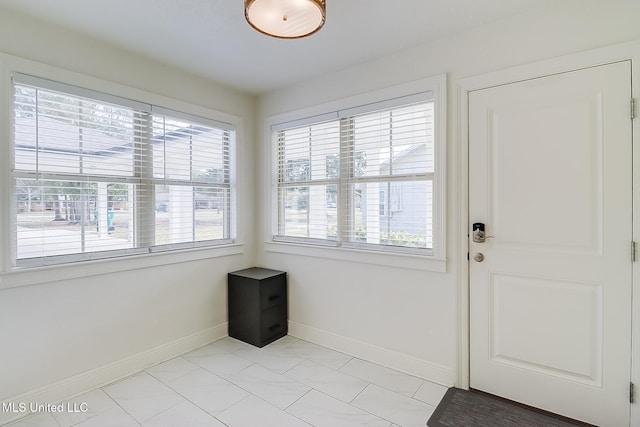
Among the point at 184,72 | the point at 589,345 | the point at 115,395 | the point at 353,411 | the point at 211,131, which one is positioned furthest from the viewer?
the point at 211,131

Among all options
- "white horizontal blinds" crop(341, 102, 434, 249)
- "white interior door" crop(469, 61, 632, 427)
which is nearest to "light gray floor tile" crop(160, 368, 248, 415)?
"white horizontal blinds" crop(341, 102, 434, 249)

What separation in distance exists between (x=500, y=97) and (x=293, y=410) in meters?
2.51

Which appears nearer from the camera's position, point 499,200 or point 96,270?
point 499,200

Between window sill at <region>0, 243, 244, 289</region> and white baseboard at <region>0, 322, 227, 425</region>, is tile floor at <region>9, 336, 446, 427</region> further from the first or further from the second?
window sill at <region>0, 243, 244, 289</region>

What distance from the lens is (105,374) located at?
2.35 m

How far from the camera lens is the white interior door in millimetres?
1782

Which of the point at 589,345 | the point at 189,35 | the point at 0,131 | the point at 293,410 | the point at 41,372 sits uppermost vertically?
the point at 189,35

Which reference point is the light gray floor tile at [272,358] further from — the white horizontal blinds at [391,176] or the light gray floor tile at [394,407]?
the white horizontal blinds at [391,176]

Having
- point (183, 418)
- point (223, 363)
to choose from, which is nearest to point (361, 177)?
point (223, 363)

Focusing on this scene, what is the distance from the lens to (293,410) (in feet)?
6.67

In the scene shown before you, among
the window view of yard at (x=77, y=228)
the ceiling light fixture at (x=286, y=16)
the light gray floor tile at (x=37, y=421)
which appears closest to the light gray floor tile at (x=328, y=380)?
the light gray floor tile at (x=37, y=421)

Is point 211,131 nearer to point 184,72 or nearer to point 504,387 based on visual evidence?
point 184,72

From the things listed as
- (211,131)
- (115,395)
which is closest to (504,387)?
(115,395)

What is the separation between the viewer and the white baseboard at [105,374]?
1996 millimetres
